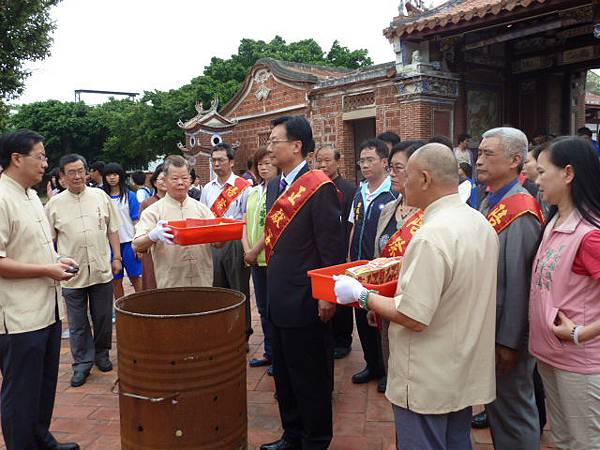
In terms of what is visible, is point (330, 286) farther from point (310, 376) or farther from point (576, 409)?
point (576, 409)

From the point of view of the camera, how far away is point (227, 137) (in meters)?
13.5

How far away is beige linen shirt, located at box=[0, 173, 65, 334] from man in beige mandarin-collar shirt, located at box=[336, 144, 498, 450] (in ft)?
5.88

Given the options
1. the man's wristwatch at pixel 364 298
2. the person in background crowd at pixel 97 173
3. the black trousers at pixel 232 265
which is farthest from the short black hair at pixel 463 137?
the man's wristwatch at pixel 364 298

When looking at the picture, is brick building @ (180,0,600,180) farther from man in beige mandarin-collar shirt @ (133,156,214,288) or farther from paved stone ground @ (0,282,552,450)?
paved stone ground @ (0,282,552,450)

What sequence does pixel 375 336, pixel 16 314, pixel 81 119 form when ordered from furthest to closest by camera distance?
1. pixel 81 119
2. pixel 375 336
3. pixel 16 314

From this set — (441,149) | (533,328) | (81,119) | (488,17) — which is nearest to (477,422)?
(533,328)

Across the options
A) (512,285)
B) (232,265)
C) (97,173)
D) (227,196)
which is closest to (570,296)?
(512,285)

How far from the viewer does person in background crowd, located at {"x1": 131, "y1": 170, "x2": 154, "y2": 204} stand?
6.56 metres

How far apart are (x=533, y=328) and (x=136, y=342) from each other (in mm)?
1745

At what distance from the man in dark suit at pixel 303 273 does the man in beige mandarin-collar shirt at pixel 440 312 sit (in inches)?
29.8

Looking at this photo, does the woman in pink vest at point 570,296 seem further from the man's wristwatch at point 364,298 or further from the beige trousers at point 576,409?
the man's wristwatch at point 364,298

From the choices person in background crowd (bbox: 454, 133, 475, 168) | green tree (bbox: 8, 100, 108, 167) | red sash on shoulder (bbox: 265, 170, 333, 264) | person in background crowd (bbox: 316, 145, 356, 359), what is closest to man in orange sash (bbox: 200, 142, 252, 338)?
person in background crowd (bbox: 316, 145, 356, 359)

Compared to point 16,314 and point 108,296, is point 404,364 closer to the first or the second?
→ point 16,314

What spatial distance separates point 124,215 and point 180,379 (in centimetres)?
369
